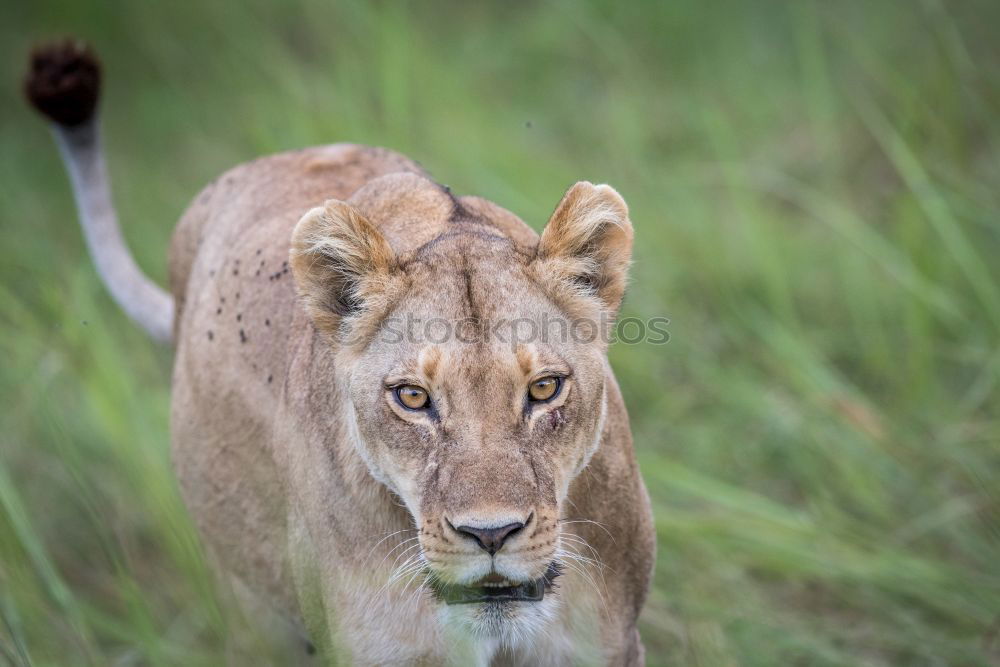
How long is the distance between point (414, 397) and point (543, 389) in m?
0.29

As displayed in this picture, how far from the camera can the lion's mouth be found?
8.97 ft

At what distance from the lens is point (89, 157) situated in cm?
475

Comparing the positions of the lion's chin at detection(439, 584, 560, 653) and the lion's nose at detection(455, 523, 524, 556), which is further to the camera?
the lion's chin at detection(439, 584, 560, 653)

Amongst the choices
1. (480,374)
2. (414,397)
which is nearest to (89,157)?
(414,397)

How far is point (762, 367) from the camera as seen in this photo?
5.74 m

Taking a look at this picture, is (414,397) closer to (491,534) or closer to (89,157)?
(491,534)

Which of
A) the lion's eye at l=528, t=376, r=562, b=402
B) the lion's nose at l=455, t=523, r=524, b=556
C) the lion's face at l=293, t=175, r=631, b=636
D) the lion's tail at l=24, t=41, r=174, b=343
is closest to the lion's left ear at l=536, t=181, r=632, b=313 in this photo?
the lion's face at l=293, t=175, r=631, b=636

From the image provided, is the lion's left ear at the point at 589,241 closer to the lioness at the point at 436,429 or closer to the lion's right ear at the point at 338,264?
the lioness at the point at 436,429

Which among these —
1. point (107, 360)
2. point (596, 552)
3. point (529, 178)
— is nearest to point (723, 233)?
point (529, 178)

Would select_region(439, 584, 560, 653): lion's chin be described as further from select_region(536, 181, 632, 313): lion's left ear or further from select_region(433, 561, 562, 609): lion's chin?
select_region(536, 181, 632, 313): lion's left ear

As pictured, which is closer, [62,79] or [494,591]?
[494,591]

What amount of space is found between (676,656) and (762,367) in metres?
1.94

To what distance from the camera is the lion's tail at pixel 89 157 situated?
14.3 ft

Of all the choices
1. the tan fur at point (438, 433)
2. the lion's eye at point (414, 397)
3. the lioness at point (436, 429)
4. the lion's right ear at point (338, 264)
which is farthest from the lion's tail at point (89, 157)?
the lion's eye at point (414, 397)
